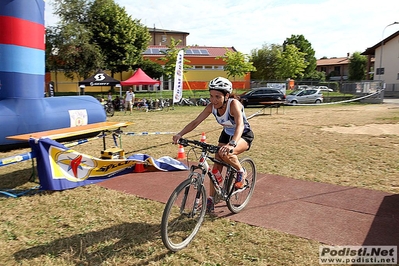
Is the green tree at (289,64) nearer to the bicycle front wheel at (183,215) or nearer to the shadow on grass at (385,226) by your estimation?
the shadow on grass at (385,226)

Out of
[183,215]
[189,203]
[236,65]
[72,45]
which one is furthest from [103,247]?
[236,65]

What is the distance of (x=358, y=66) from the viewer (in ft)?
220

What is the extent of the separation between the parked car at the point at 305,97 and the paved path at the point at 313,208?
2341 centimetres

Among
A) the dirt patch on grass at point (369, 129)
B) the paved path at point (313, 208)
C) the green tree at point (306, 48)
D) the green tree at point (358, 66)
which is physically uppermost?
the green tree at point (306, 48)

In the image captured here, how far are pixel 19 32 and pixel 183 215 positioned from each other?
6.02m

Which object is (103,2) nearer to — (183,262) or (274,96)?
(274,96)

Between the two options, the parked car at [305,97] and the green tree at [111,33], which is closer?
the parked car at [305,97]

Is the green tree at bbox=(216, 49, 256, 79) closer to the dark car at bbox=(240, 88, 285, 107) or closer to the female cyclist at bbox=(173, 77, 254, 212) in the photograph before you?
the dark car at bbox=(240, 88, 285, 107)

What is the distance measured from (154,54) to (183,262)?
41.4 meters

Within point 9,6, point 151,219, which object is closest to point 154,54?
point 9,6

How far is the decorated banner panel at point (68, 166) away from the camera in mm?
5207

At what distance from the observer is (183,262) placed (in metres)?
3.30

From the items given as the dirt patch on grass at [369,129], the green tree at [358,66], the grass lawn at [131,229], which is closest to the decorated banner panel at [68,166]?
the grass lawn at [131,229]

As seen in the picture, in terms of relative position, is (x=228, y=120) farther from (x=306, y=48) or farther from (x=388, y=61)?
(x=306, y=48)
